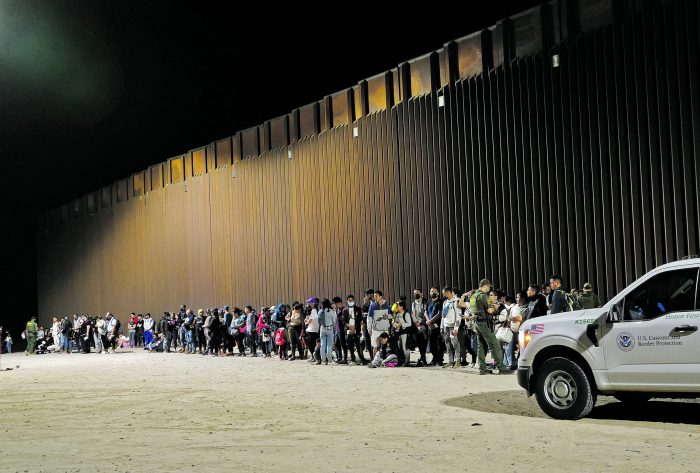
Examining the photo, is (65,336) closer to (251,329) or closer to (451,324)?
(251,329)

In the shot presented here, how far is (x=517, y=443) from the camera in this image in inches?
372

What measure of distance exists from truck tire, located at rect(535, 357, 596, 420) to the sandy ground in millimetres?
194

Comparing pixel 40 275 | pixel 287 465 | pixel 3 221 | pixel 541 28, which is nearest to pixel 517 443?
pixel 287 465

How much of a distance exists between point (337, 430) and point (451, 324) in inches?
353

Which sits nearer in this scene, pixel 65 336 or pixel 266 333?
pixel 266 333

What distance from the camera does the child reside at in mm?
26469

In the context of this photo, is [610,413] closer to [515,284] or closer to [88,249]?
[515,284]

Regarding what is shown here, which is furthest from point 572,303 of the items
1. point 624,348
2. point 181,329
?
point 181,329

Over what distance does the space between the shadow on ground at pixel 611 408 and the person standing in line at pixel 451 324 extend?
208 inches

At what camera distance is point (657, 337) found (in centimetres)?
1037

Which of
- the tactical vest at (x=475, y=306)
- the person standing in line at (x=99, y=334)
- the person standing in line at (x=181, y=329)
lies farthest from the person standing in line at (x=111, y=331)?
the tactical vest at (x=475, y=306)

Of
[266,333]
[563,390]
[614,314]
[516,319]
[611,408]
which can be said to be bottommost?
[611,408]

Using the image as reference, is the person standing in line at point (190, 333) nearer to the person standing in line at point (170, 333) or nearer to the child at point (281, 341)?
the person standing in line at point (170, 333)

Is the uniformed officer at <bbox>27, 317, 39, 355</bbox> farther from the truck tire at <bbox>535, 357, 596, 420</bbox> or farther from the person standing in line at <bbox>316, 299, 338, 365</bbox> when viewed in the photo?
the truck tire at <bbox>535, 357, 596, 420</bbox>
